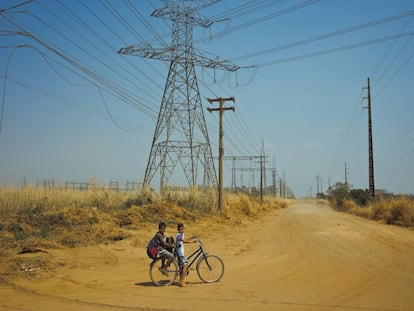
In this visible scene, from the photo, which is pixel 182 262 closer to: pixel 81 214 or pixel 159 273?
pixel 159 273

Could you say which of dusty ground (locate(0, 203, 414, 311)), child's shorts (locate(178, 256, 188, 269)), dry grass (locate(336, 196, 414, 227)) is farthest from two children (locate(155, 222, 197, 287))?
dry grass (locate(336, 196, 414, 227))

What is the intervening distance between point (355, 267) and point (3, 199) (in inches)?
659

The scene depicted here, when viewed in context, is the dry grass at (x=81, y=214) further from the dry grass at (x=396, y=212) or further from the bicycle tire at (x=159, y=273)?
the dry grass at (x=396, y=212)

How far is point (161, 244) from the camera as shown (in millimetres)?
9734

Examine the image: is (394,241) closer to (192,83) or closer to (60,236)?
(60,236)

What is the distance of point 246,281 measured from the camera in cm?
976

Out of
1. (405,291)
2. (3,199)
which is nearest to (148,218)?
(3,199)

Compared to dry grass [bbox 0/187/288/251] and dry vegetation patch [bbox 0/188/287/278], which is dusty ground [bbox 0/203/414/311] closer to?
dry vegetation patch [bbox 0/188/287/278]

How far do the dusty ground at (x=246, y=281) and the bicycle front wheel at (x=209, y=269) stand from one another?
0.70 feet

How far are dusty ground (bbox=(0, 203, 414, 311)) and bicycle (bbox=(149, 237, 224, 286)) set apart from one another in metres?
0.24

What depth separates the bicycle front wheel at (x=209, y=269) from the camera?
9820 mm

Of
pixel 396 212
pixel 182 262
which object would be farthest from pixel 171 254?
pixel 396 212

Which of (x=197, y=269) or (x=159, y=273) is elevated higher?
(x=197, y=269)

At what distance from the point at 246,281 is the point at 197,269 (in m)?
1.34
